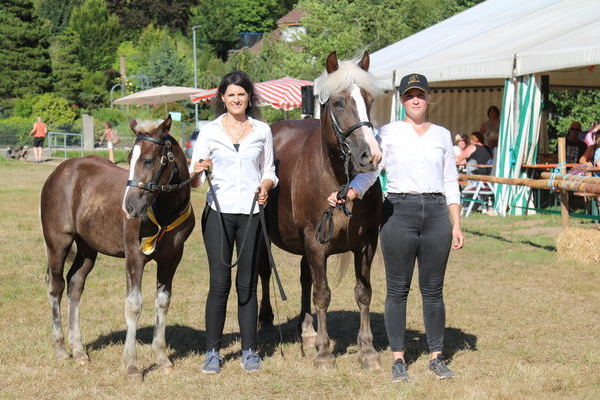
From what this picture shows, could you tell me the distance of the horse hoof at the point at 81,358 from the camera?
6.14 m

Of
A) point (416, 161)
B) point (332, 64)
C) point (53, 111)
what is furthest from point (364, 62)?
point (53, 111)

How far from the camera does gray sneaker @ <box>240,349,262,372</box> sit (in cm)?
583

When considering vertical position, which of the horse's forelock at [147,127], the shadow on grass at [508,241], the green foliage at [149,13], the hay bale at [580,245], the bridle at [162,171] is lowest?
the shadow on grass at [508,241]

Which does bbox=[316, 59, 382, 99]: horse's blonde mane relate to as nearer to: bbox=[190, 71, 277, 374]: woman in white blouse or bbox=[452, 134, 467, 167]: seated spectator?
bbox=[190, 71, 277, 374]: woman in white blouse

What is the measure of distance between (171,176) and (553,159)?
12.3 m

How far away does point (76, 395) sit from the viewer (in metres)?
5.33

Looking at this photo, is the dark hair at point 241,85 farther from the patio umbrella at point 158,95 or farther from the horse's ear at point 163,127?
the patio umbrella at point 158,95

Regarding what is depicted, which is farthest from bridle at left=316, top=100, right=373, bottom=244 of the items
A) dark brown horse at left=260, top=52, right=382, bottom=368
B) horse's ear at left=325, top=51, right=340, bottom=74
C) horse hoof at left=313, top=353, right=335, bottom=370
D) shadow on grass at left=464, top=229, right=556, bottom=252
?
shadow on grass at left=464, top=229, right=556, bottom=252

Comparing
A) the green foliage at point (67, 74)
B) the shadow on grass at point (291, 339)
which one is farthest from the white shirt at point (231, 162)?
the green foliage at point (67, 74)

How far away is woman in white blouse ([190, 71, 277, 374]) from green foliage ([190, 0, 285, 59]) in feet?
271

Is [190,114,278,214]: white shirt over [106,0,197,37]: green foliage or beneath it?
beneath

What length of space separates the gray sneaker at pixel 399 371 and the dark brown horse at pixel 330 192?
1.03 feet

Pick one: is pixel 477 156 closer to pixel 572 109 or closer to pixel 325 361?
pixel 572 109

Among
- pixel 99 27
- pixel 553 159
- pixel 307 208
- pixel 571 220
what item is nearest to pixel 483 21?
pixel 553 159
